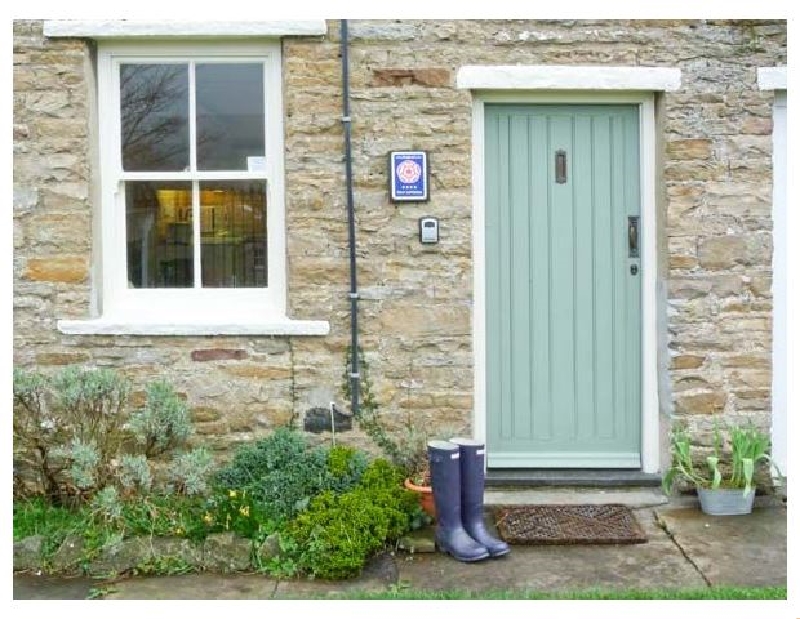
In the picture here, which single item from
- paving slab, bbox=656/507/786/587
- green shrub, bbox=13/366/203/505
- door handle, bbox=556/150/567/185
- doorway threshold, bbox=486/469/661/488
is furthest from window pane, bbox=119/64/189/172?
paving slab, bbox=656/507/786/587

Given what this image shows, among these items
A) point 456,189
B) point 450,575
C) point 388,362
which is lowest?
point 450,575

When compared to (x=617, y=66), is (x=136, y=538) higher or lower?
lower

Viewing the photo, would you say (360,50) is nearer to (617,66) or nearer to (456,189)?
(456,189)

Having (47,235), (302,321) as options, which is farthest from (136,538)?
(47,235)

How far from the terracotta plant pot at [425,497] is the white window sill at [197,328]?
111 centimetres

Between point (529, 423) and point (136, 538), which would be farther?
point (529, 423)

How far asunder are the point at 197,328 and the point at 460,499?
195 centimetres

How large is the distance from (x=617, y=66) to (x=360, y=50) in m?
1.58

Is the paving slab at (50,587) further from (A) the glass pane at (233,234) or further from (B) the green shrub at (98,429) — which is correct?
(A) the glass pane at (233,234)

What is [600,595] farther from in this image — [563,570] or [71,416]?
[71,416]

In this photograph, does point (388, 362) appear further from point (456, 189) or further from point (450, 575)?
point (450, 575)

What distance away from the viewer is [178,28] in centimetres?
616

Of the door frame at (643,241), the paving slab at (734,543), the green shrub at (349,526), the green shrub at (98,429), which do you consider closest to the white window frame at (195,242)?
the green shrub at (98,429)

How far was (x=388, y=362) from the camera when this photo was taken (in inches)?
248
